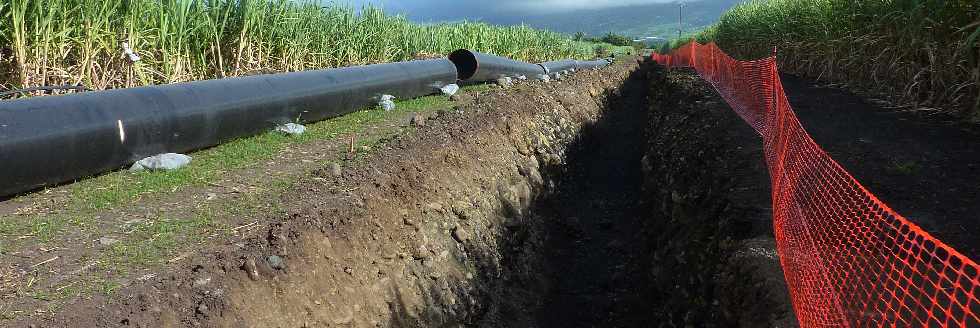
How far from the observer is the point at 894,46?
29.2 ft

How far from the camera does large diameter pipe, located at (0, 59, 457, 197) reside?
164 inches

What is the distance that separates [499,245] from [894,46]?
7000mm

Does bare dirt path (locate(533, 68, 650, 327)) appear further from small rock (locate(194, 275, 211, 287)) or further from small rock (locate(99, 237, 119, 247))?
small rock (locate(99, 237, 119, 247))

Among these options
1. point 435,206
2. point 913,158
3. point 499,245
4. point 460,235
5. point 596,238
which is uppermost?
point 913,158

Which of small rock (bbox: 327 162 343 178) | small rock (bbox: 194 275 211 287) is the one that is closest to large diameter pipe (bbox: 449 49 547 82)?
small rock (bbox: 327 162 343 178)

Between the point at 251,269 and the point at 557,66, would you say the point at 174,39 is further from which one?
the point at 557,66

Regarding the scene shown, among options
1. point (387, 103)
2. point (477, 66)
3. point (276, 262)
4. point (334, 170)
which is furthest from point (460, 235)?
point (477, 66)

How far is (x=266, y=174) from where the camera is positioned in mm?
4961

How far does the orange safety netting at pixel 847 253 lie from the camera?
8.14ft

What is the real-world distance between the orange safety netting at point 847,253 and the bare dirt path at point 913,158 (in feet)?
0.96

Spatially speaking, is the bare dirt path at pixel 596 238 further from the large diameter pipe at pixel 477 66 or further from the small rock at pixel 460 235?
the large diameter pipe at pixel 477 66

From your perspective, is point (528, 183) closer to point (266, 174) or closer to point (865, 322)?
point (266, 174)

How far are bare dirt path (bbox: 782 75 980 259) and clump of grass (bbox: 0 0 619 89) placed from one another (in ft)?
24.0

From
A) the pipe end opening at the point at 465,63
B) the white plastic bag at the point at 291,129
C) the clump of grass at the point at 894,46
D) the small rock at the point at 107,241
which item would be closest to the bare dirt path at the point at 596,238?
the pipe end opening at the point at 465,63
